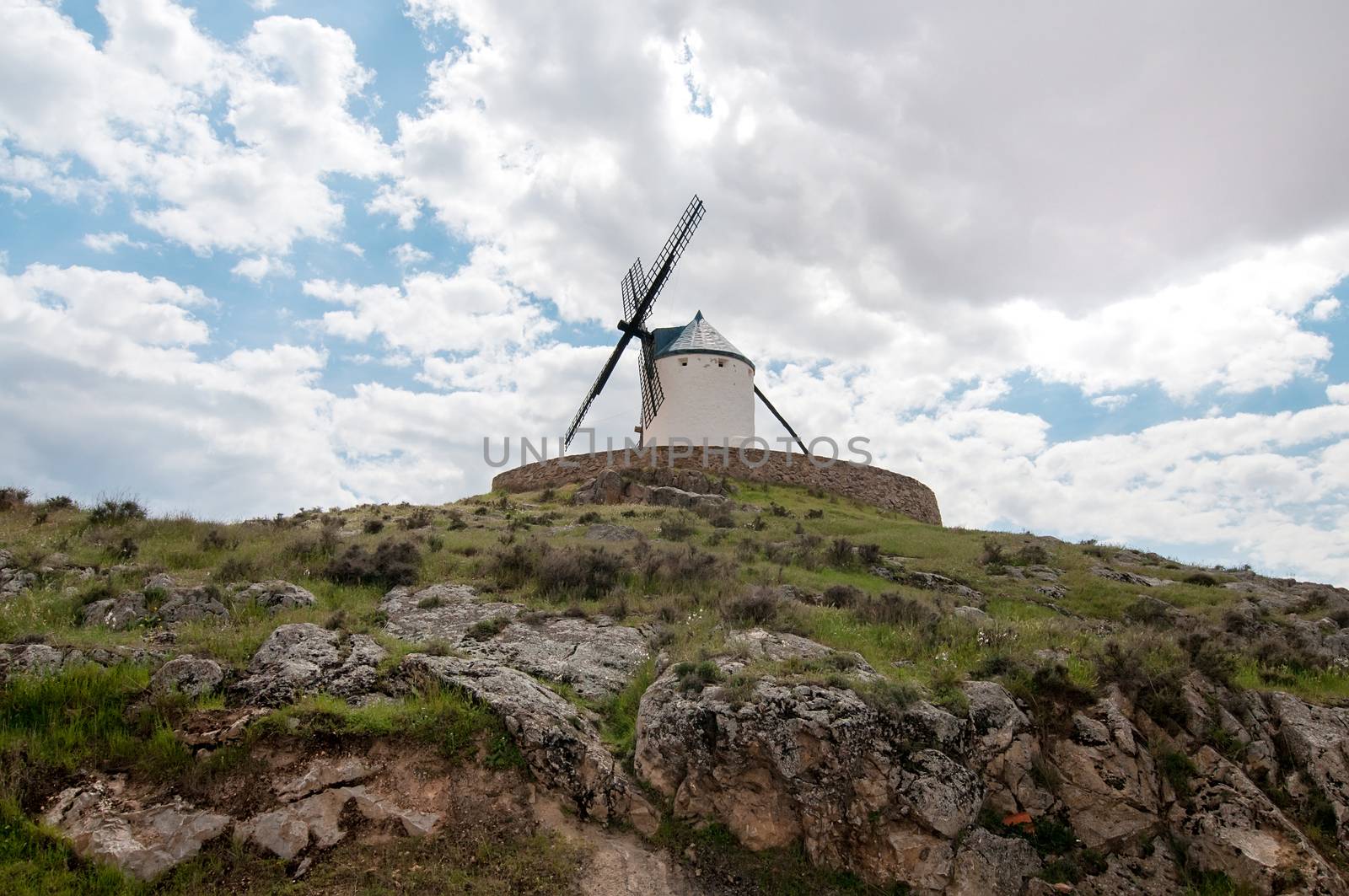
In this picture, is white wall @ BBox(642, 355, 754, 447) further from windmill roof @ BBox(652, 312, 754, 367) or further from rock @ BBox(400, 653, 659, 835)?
rock @ BBox(400, 653, 659, 835)

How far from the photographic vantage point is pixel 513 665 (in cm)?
1177

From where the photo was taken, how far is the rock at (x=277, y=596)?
522 inches

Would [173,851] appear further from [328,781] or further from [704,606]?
[704,606]

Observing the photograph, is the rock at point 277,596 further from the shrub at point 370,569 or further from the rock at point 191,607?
the shrub at point 370,569

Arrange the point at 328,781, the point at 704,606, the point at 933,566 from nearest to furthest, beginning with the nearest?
1. the point at 328,781
2. the point at 704,606
3. the point at 933,566

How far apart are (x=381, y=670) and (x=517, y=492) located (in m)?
25.6

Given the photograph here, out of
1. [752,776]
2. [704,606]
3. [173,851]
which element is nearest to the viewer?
[173,851]

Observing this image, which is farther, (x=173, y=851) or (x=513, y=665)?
Result: (x=513, y=665)

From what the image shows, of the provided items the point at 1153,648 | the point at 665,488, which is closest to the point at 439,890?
the point at 1153,648

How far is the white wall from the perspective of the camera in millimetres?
37500

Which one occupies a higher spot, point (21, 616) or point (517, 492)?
point (517, 492)

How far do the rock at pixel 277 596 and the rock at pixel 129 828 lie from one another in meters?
4.62

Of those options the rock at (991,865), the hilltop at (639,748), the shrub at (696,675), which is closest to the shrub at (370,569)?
the hilltop at (639,748)

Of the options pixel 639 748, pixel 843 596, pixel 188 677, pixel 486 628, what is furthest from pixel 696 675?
pixel 188 677
